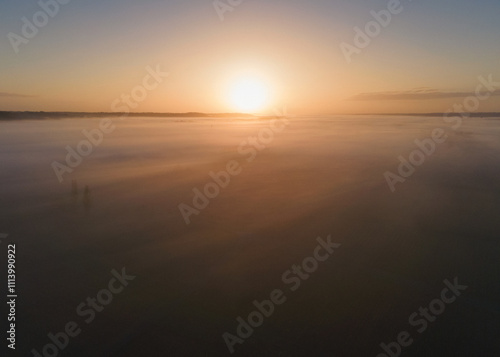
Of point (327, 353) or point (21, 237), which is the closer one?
point (327, 353)

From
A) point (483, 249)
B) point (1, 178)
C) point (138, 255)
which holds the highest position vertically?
point (1, 178)

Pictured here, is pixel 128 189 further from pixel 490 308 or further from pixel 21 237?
pixel 490 308

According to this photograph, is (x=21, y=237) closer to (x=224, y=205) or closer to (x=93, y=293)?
(x=93, y=293)

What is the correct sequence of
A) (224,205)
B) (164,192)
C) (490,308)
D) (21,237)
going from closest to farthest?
(490,308), (21,237), (224,205), (164,192)

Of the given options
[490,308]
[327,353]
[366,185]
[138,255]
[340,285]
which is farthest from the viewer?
[366,185]

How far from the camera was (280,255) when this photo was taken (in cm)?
579

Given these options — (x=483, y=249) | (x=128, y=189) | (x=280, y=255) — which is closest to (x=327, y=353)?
(x=280, y=255)

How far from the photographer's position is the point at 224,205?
8445mm

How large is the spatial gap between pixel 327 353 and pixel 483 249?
412 centimetres

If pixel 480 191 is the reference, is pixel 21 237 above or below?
above

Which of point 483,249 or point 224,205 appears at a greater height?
point 224,205

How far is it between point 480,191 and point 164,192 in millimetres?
9362

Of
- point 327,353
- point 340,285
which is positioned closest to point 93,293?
point 327,353

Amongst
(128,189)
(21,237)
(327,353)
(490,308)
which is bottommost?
(490,308)
